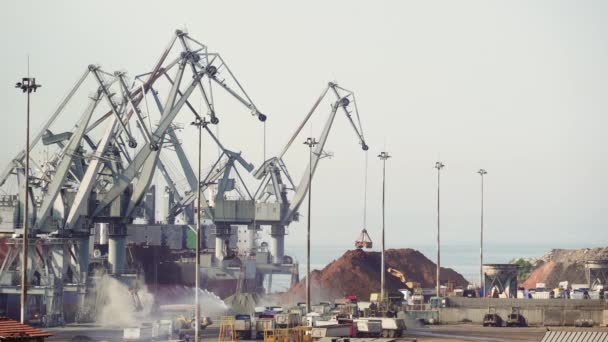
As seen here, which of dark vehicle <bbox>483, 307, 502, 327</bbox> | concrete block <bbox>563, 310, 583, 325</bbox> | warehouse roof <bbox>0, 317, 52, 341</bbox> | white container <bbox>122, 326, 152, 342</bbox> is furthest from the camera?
dark vehicle <bbox>483, 307, 502, 327</bbox>

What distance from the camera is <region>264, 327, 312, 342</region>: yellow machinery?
90.4 metres

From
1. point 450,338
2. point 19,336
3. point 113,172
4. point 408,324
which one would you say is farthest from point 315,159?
point 19,336

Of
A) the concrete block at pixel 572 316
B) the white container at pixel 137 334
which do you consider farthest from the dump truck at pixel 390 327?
the concrete block at pixel 572 316

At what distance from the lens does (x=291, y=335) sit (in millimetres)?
92875

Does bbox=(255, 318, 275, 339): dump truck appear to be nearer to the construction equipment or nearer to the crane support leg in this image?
the construction equipment

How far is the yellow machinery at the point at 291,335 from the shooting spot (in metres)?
90.4

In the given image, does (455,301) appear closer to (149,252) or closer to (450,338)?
(450,338)

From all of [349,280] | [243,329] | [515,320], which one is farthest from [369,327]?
[349,280]

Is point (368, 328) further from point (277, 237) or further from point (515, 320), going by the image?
point (277, 237)

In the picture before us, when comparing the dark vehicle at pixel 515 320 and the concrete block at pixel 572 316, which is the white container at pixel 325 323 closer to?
the dark vehicle at pixel 515 320

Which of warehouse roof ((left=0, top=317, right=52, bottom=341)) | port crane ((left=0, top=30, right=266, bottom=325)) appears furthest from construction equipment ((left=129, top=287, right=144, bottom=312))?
warehouse roof ((left=0, top=317, right=52, bottom=341))

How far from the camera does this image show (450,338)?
104m

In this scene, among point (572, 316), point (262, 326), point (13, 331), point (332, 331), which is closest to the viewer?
point (13, 331)

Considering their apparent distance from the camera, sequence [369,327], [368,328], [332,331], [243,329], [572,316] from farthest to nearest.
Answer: [572,316] < [243,329] < [369,327] < [368,328] < [332,331]
